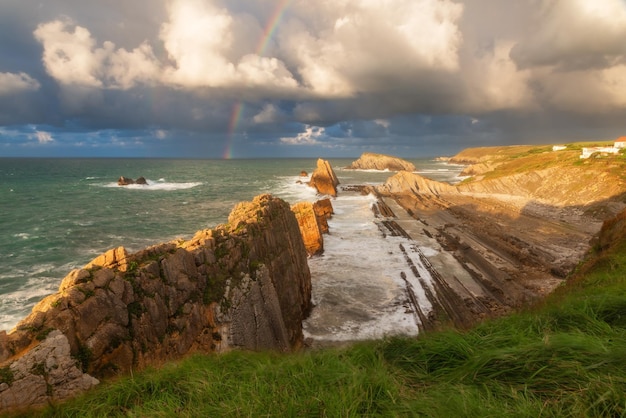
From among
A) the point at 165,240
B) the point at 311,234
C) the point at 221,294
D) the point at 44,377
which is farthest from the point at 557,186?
the point at 44,377

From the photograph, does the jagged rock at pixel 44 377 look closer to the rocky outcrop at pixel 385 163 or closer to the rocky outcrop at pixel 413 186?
the rocky outcrop at pixel 413 186

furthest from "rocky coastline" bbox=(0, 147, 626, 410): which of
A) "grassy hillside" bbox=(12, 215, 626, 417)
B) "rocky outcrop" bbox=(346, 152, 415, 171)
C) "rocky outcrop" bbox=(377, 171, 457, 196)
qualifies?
"rocky outcrop" bbox=(346, 152, 415, 171)

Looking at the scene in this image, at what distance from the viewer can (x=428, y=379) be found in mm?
5340

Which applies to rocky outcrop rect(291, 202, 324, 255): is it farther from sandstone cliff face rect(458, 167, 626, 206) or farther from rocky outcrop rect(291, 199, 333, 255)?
sandstone cliff face rect(458, 167, 626, 206)

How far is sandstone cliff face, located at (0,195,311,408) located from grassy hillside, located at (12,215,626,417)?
2.67 meters

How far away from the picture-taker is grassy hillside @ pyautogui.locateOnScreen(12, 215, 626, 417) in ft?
13.0

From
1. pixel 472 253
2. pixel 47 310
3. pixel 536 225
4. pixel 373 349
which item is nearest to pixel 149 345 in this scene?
pixel 47 310

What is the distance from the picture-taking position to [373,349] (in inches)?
268

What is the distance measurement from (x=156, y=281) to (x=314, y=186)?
275 ft

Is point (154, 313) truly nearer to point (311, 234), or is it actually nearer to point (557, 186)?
point (311, 234)

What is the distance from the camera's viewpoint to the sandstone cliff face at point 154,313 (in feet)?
25.5

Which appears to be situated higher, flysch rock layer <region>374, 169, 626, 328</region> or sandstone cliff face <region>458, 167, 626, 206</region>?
sandstone cliff face <region>458, 167, 626, 206</region>

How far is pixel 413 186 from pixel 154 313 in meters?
79.3

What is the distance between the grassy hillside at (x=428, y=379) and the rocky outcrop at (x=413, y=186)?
247 feet
